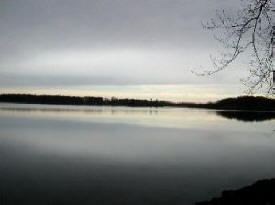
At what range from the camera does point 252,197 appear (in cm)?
954

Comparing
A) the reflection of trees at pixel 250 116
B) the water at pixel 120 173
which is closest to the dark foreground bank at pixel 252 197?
the water at pixel 120 173

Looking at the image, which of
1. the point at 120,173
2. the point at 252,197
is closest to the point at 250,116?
the point at 120,173

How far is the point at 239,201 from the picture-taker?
9.32 metres

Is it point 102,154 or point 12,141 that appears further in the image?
Answer: point 12,141

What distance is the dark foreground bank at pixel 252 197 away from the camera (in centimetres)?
889

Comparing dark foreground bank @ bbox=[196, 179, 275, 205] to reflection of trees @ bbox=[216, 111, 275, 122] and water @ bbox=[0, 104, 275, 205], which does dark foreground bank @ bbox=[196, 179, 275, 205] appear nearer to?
water @ bbox=[0, 104, 275, 205]

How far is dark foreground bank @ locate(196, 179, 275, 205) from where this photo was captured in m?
8.89

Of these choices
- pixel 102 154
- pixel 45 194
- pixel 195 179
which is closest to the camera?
→ pixel 45 194

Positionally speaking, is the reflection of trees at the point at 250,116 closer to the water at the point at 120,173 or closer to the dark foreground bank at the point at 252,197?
the water at the point at 120,173

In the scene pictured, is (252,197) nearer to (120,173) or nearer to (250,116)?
(120,173)

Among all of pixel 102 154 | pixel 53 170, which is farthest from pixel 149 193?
pixel 102 154

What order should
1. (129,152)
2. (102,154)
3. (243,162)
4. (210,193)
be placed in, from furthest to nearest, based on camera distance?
(129,152)
(102,154)
(243,162)
(210,193)

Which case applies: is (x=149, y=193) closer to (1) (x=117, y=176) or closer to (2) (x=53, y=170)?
(1) (x=117, y=176)

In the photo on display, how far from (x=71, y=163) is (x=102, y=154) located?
141 inches
